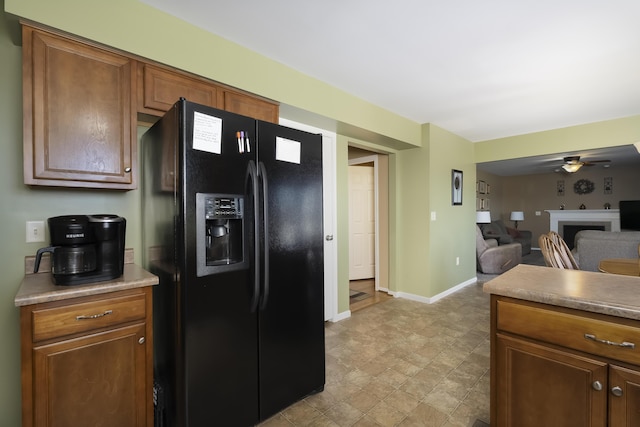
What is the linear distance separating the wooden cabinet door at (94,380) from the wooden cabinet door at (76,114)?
79 cm

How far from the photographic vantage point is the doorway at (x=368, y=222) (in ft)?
14.7

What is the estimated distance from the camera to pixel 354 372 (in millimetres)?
2328

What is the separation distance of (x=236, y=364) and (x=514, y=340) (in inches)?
54.1

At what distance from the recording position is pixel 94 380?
53.0 inches

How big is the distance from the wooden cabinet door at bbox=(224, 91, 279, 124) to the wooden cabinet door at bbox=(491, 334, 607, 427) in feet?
6.72

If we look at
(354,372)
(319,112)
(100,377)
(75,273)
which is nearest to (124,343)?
(100,377)

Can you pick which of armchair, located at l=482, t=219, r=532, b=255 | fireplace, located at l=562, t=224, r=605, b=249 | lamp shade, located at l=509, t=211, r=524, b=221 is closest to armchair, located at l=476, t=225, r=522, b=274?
armchair, located at l=482, t=219, r=532, b=255

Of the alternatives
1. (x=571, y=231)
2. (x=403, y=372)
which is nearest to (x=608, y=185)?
(x=571, y=231)

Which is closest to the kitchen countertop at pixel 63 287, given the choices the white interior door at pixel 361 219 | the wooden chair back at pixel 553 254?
the wooden chair back at pixel 553 254

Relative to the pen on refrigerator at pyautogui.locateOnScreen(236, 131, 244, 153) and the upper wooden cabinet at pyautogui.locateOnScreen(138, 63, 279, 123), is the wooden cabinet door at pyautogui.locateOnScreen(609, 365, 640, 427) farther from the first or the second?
the upper wooden cabinet at pyautogui.locateOnScreen(138, 63, 279, 123)

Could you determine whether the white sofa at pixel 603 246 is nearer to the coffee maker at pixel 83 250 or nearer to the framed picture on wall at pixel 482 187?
the framed picture on wall at pixel 482 187

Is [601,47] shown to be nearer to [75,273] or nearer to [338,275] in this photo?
[338,275]

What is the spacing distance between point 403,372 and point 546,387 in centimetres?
121

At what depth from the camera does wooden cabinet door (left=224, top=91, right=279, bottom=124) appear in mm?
2102
